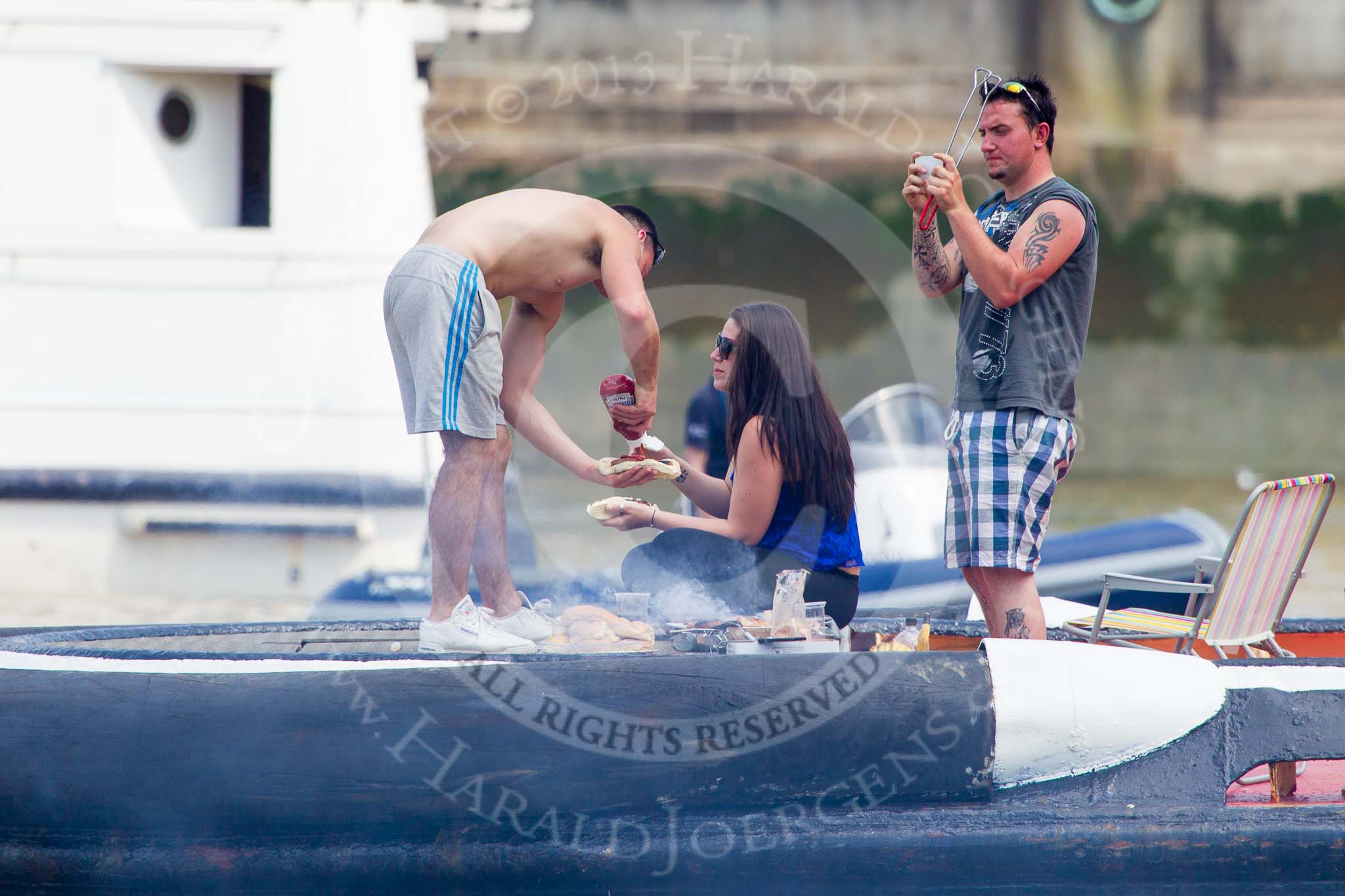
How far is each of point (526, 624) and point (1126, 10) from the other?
18862mm

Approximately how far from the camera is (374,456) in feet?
19.3

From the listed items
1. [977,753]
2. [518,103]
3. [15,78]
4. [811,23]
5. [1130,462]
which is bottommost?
[1130,462]

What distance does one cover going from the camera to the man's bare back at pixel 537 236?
3064 millimetres

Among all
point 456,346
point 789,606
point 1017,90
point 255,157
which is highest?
point 255,157

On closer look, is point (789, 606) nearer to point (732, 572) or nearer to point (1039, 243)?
point (732, 572)

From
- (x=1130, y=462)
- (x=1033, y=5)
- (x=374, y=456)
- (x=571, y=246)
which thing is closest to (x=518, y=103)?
(x=1033, y=5)

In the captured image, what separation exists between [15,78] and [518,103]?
10087 mm

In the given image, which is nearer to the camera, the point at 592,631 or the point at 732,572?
the point at 592,631

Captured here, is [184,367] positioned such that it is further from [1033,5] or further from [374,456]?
[1033,5]

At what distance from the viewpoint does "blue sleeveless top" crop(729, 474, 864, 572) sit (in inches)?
130

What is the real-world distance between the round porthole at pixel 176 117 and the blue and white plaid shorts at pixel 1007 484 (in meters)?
4.78

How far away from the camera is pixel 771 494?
325 centimetres

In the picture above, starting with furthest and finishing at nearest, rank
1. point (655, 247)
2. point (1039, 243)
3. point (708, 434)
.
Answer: point (708, 434)
point (655, 247)
point (1039, 243)

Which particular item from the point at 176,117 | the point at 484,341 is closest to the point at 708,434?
the point at 484,341
